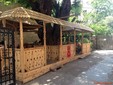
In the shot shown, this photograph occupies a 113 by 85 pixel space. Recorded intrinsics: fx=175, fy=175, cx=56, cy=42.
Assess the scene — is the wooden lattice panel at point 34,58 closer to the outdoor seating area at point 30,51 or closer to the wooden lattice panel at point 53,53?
the outdoor seating area at point 30,51

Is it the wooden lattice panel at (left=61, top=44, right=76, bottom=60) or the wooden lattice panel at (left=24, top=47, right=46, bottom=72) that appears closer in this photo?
the wooden lattice panel at (left=24, top=47, right=46, bottom=72)

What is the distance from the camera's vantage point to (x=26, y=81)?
6957mm

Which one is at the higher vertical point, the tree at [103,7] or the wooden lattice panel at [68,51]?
the tree at [103,7]

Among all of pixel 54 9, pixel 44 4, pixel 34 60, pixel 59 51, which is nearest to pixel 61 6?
pixel 54 9

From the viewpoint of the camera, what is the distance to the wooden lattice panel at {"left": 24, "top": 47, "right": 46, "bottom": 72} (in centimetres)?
745

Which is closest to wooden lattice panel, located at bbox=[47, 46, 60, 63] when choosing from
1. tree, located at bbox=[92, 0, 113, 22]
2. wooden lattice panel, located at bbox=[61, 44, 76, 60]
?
wooden lattice panel, located at bbox=[61, 44, 76, 60]

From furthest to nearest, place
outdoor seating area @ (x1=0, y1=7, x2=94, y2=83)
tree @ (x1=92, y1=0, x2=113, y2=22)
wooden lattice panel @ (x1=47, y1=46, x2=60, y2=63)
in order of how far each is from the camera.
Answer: tree @ (x1=92, y1=0, x2=113, y2=22) < wooden lattice panel @ (x1=47, y1=46, x2=60, y2=63) < outdoor seating area @ (x1=0, y1=7, x2=94, y2=83)

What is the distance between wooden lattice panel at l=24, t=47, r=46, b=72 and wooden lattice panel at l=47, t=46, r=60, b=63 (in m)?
2.31

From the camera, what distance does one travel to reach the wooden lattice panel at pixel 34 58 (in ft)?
24.4

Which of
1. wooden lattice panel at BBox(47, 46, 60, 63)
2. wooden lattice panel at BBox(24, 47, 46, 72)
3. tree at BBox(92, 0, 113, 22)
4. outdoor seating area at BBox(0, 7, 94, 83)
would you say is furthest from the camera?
tree at BBox(92, 0, 113, 22)

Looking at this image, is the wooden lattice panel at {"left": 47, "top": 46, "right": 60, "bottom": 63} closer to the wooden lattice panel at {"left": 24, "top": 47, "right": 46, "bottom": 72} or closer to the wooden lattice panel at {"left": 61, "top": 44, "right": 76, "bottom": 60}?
the wooden lattice panel at {"left": 61, "top": 44, "right": 76, "bottom": 60}

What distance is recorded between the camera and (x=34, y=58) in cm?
796

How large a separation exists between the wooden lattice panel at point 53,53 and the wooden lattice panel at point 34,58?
7.57 ft

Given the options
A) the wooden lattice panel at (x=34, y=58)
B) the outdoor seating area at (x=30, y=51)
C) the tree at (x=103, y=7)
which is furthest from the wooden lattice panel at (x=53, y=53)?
the tree at (x=103, y=7)
